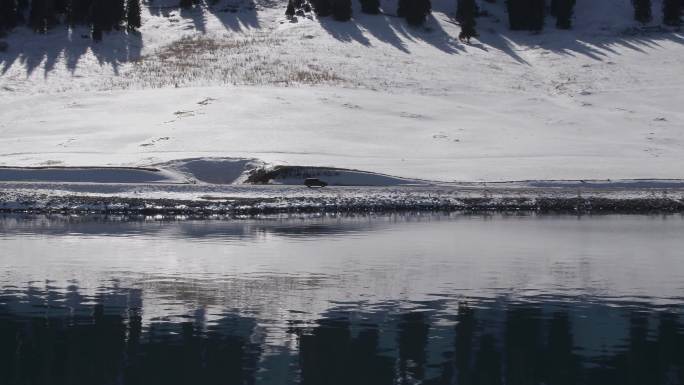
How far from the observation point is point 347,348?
1617cm

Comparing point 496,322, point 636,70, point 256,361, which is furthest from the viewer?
point 636,70

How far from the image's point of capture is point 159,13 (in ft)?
295

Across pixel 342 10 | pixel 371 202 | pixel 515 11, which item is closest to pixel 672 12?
pixel 515 11

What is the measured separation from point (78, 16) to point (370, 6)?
2402 centimetres

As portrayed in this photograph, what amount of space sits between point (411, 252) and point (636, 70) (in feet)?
165

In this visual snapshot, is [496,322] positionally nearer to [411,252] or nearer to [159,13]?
[411,252]

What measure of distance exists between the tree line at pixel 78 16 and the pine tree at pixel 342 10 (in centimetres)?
1597

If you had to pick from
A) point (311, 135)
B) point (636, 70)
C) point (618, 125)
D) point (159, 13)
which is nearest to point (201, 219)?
point (311, 135)

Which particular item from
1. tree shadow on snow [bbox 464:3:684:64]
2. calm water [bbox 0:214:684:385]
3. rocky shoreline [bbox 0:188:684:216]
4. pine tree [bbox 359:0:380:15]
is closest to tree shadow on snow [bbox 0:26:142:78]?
pine tree [bbox 359:0:380:15]

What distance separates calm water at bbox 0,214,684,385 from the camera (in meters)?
15.0

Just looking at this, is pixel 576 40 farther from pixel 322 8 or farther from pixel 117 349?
pixel 117 349

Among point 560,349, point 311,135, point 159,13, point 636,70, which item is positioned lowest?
point 560,349

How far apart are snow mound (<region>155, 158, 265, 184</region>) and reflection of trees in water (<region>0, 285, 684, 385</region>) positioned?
24.6m

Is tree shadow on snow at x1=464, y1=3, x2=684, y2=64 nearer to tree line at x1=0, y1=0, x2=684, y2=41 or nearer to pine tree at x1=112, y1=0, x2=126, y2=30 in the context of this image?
tree line at x1=0, y1=0, x2=684, y2=41
